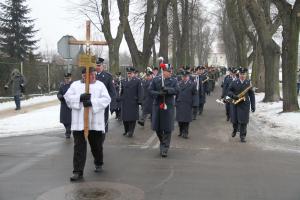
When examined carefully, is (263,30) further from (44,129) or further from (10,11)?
(10,11)

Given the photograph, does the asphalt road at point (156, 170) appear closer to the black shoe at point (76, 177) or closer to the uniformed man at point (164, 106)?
the black shoe at point (76, 177)

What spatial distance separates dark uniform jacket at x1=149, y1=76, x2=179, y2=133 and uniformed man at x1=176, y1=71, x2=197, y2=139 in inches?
101

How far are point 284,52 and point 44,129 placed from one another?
909cm

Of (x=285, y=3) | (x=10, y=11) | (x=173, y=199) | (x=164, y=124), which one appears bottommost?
(x=173, y=199)

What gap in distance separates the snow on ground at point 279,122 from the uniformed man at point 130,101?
11.9 feet

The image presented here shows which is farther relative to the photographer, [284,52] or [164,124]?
[284,52]

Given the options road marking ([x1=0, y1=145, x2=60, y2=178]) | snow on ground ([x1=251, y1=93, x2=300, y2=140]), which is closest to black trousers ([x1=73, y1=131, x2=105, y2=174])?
road marking ([x1=0, y1=145, x2=60, y2=178])

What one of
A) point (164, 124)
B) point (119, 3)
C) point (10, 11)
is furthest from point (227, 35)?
point (164, 124)

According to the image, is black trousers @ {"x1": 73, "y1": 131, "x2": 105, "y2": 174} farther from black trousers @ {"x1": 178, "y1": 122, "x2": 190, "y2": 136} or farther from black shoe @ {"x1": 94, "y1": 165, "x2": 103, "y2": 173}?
black trousers @ {"x1": 178, "y1": 122, "x2": 190, "y2": 136}

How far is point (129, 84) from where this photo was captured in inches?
523

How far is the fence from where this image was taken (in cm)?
2391

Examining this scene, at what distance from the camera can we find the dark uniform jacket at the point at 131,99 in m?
12.8

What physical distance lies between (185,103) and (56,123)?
4.73 m

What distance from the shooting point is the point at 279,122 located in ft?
50.6
